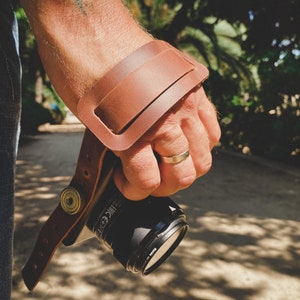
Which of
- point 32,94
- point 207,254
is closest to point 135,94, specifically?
point 207,254

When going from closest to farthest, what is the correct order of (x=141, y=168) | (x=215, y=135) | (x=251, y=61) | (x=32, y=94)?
(x=141, y=168), (x=215, y=135), (x=251, y=61), (x=32, y=94)

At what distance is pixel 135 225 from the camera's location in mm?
989

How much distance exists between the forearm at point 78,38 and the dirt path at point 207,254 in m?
1.94

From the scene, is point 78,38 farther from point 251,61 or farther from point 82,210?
point 251,61

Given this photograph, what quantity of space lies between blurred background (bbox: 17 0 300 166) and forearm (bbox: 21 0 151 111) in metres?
0.33

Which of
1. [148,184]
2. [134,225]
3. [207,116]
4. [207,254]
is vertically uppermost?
[207,116]

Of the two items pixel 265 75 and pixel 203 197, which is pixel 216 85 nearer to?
pixel 265 75

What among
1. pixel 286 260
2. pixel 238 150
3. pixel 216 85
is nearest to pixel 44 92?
pixel 216 85

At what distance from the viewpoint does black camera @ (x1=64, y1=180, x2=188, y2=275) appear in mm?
979

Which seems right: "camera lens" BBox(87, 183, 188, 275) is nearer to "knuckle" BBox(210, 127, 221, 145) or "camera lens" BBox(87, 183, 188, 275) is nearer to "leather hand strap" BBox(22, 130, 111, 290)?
"leather hand strap" BBox(22, 130, 111, 290)

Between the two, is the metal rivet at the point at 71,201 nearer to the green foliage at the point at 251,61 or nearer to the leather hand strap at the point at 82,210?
the leather hand strap at the point at 82,210

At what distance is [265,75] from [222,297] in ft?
19.4

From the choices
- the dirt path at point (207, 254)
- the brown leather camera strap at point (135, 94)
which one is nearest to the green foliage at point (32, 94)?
the dirt path at point (207, 254)

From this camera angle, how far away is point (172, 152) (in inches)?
32.0
